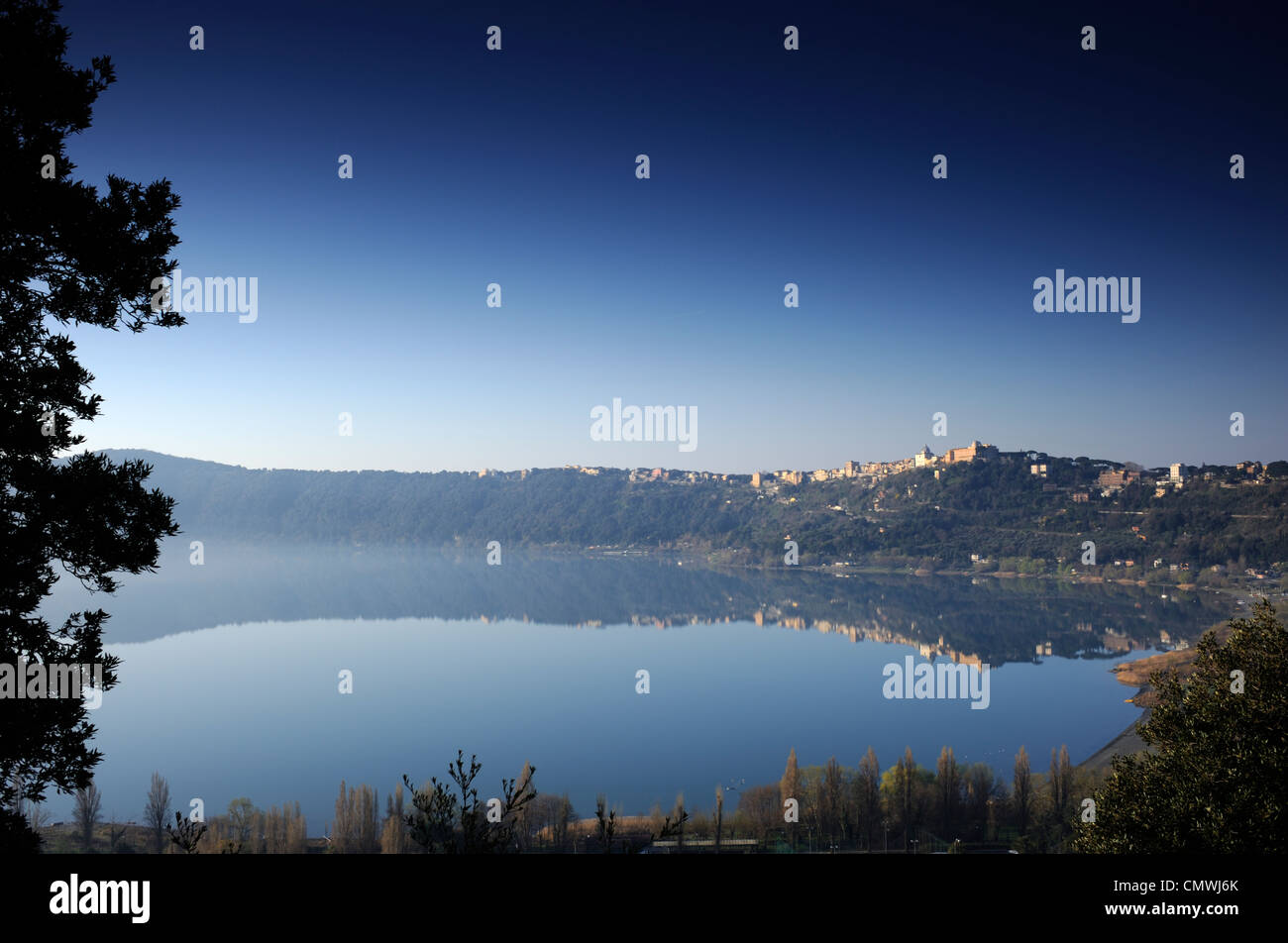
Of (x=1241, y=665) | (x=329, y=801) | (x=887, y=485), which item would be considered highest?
(x=887, y=485)

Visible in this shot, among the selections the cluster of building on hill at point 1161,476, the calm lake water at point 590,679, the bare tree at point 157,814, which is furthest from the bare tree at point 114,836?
the cluster of building on hill at point 1161,476

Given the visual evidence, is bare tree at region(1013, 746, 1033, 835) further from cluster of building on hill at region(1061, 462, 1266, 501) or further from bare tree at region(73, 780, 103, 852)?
cluster of building on hill at region(1061, 462, 1266, 501)

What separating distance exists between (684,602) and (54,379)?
300 feet

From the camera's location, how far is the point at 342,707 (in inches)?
2077

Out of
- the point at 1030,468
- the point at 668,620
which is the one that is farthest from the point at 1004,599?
the point at 1030,468

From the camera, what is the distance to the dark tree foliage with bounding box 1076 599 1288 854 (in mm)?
6457

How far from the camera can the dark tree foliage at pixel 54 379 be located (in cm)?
414

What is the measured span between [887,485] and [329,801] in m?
123

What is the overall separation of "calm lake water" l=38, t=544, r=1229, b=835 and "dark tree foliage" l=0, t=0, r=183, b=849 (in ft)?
103
